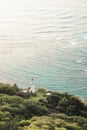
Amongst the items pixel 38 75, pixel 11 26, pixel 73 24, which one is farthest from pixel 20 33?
pixel 38 75

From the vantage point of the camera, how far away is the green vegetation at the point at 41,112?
1880cm

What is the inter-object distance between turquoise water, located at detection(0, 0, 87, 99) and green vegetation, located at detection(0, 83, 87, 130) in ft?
39.8

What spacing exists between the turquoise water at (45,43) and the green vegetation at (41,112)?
1212cm

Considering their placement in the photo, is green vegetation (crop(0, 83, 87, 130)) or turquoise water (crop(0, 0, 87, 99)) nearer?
green vegetation (crop(0, 83, 87, 130))

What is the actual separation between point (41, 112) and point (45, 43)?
30012 mm

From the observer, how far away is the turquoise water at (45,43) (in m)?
39.9

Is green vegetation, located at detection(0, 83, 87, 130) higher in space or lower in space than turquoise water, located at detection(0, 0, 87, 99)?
lower

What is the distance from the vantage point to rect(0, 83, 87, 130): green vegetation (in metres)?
18.8

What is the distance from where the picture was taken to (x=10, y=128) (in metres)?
18.3

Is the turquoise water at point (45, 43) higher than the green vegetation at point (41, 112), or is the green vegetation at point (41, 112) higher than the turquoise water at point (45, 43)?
the turquoise water at point (45, 43)

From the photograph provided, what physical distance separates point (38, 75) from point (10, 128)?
22649mm

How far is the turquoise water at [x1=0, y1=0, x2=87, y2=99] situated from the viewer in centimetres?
3988

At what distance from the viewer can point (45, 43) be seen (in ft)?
167

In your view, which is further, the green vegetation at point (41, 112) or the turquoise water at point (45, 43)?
the turquoise water at point (45, 43)
